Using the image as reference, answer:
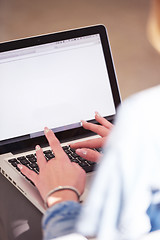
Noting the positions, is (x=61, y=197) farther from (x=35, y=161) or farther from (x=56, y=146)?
(x=35, y=161)

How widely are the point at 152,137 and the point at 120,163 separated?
62 mm

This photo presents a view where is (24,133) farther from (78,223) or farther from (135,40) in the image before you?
(135,40)

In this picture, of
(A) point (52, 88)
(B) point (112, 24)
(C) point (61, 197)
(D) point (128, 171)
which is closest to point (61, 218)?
(C) point (61, 197)

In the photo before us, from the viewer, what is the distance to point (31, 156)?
1143 millimetres

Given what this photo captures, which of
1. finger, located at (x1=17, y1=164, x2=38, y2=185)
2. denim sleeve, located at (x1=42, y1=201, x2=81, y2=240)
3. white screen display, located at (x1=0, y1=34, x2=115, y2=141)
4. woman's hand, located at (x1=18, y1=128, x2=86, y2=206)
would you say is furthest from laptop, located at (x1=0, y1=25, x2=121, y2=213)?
denim sleeve, located at (x1=42, y1=201, x2=81, y2=240)

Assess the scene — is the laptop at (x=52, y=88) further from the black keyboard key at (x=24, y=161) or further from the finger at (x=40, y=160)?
the finger at (x=40, y=160)

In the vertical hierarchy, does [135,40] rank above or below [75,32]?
below

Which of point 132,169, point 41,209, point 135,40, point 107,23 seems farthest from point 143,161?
point 107,23

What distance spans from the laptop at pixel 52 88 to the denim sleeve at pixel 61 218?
0.38 m

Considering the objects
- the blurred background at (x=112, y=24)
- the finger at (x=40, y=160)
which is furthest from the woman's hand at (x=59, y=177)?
the blurred background at (x=112, y=24)

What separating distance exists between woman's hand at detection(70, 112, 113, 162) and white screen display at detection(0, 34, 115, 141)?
70 mm

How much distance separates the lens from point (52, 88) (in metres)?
1.18

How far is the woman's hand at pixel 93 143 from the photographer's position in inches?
39.3

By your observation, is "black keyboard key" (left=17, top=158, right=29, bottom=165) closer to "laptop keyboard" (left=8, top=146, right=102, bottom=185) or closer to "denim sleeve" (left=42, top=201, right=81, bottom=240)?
"laptop keyboard" (left=8, top=146, right=102, bottom=185)
